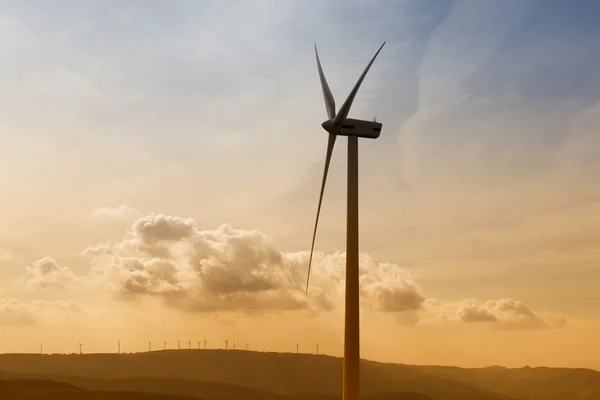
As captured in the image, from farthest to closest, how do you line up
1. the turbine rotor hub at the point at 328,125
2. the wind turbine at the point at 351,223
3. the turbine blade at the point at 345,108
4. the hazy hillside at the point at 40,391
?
1. the hazy hillside at the point at 40,391
2. the turbine rotor hub at the point at 328,125
3. the turbine blade at the point at 345,108
4. the wind turbine at the point at 351,223

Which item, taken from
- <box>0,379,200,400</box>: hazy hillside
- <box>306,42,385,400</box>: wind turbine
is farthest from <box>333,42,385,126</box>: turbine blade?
<box>0,379,200,400</box>: hazy hillside

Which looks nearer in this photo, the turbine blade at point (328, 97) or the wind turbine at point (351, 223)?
the wind turbine at point (351, 223)

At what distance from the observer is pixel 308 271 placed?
2557 inches

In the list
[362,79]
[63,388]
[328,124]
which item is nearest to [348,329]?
[328,124]

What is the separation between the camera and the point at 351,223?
55.5 m

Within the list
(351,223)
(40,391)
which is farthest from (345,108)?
(40,391)

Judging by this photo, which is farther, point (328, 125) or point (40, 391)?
point (40, 391)

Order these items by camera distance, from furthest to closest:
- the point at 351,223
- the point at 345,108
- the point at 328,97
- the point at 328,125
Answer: the point at 328,97, the point at 328,125, the point at 345,108, the point at 351,223

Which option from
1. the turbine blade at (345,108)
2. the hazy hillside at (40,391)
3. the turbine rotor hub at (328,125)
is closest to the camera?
the turbine blade at (345,108)

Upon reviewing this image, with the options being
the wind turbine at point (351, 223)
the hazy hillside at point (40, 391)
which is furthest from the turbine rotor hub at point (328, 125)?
the hazy hillside at point (40, 391)

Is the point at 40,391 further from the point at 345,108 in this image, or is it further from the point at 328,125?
the point at 345,108

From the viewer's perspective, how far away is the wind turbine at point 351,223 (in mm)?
53719

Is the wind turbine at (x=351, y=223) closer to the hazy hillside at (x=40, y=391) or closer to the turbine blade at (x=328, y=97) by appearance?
the turbine blade at (x=328, y=97)

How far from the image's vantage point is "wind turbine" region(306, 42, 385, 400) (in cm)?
5372
